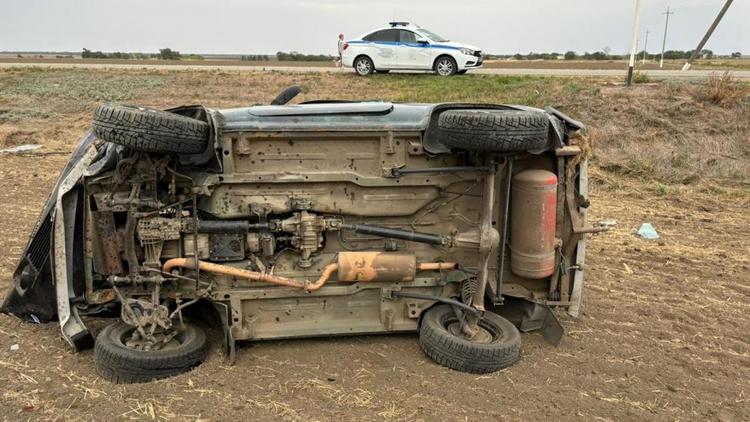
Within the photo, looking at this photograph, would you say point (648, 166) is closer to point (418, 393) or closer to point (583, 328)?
point (583, 328)

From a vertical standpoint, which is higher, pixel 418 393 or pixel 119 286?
pixel 119 286

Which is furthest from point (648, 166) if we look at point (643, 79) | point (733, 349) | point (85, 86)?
point (85, 86)

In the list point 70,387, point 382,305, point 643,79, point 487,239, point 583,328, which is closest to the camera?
point 70,387

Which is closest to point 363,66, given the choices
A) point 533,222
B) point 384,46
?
point 384,46

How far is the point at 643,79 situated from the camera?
46.9 ft

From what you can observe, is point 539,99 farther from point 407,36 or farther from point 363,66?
point 363,66

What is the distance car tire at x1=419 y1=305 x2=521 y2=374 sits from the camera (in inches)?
157

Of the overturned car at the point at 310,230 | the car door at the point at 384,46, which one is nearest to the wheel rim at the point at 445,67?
the car door at the point at 384,46

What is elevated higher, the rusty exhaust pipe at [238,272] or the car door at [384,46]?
the car door at [384,46]

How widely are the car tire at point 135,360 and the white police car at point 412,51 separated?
47.5 feet

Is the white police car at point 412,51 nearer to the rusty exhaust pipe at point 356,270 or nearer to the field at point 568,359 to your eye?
A: the field at point 568,359

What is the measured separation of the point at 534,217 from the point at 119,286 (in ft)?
9.12

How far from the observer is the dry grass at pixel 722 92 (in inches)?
478

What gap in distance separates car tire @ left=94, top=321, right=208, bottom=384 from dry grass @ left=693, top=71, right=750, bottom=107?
11756 mm
